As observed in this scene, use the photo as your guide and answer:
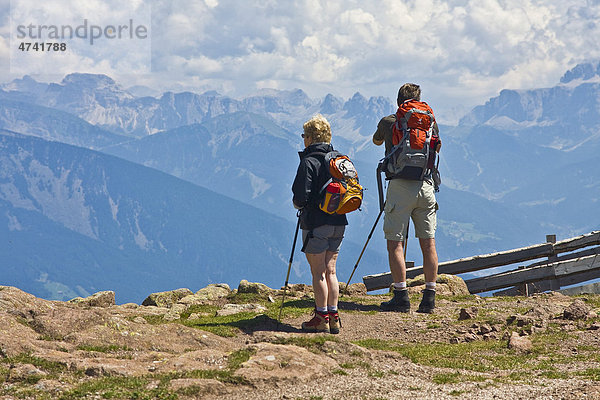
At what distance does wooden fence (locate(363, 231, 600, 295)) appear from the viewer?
14.4m

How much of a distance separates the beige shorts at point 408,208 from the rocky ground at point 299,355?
1.53 meters

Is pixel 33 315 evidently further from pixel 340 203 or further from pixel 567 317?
pixel 567 317

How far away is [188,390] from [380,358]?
2.78m

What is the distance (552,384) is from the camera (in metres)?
6.74

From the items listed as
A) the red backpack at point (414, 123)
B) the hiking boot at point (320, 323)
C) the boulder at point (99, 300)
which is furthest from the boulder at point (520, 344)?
the boulder at point (99, 300)

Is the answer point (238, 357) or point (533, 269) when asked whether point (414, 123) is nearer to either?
point (238, 357)

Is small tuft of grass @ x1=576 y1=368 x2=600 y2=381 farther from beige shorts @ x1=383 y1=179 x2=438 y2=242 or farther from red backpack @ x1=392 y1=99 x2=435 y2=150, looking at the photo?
red backpack @ x1=392 y1=99 x2=435 y2=150

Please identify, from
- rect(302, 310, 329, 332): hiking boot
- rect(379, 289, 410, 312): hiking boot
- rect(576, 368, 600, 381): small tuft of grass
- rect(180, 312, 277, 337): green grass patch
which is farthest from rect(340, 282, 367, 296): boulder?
rect(576, 368, 600, 381): small tuft of grass

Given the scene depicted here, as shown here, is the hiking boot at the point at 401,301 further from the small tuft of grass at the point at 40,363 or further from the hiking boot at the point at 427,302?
the small tuft of grass at the point at 40,363

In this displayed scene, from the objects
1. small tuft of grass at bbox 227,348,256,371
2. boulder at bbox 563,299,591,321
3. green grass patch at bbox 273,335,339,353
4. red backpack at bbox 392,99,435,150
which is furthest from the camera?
red backpack at bbox 392,99,435,150

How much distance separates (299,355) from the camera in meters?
7.30

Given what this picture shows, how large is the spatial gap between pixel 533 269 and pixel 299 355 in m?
9.05

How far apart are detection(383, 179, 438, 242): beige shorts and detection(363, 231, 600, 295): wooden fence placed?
3955mm

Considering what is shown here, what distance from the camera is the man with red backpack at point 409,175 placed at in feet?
34.7
